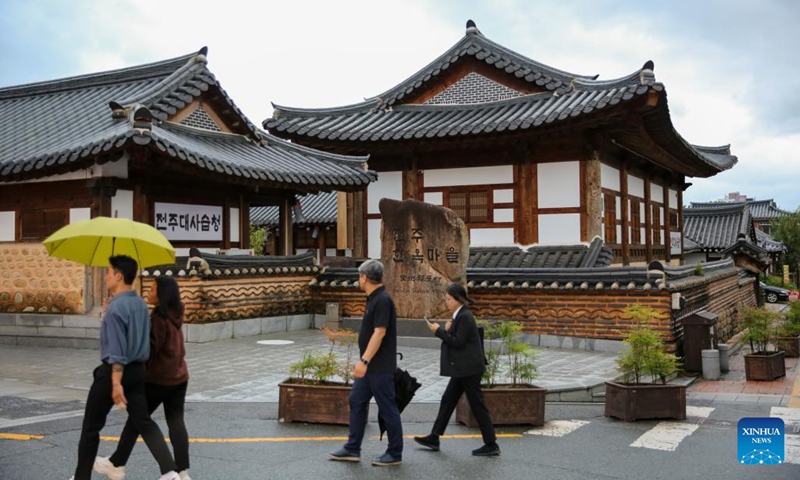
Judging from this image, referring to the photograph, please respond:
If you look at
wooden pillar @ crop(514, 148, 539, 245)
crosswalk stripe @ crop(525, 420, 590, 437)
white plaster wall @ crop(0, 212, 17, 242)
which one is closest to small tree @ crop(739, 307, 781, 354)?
wooden pillar @ crop(514, 148, 539, 245)

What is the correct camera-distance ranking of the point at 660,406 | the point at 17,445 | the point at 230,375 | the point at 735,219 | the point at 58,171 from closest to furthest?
the point at 17,445, the point at 660,406, the point at 230,375, the point at 58,171, the point at 735,219

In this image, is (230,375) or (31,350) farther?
(31,350)

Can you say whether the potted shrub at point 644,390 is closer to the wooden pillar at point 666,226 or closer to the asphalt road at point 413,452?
the asphalt road at point 413,452

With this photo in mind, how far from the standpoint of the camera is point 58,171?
588 inches

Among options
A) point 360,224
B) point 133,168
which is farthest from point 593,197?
point 133,168

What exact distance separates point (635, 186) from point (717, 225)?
18677 mm

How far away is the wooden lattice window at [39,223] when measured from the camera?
52.5 ft

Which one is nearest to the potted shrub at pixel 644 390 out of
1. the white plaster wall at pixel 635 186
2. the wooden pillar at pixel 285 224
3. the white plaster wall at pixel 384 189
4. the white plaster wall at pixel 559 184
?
the white plaster wall at pixel 559 184

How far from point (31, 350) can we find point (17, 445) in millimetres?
8518

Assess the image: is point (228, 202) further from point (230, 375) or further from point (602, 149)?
point (602, 149)

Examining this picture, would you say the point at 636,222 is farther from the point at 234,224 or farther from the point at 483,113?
the point at 234,224

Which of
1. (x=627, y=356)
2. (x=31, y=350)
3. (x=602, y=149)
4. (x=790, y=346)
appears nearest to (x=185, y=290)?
(x=31, y=350)

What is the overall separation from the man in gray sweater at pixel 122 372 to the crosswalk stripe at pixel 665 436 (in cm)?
498

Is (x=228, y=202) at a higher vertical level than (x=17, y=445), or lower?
higher
